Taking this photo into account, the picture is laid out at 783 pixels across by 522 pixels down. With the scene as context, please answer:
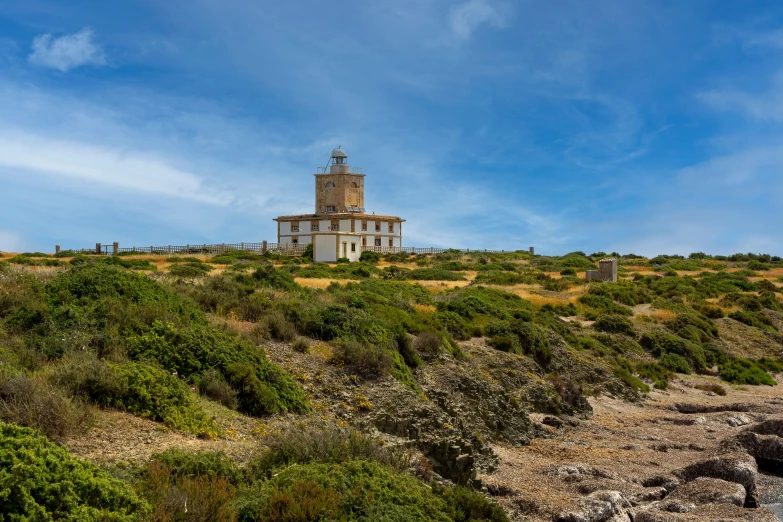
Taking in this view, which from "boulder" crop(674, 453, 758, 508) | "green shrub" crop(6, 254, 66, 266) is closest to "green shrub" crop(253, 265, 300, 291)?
"boulder" crop(674, 453, 758, 508)

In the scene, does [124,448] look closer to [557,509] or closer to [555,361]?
[557,509]

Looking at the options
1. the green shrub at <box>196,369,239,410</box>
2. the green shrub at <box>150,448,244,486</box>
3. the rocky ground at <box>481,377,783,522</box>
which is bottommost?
the rocky ground at <box>481,377,783,522</box>

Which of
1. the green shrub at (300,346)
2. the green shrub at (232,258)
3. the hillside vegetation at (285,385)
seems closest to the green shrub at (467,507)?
the hillside vegetation at (285,385)

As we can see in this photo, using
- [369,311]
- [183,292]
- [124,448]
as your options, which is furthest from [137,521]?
[369,311]

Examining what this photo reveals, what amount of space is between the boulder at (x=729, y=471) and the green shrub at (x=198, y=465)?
29.6 ft

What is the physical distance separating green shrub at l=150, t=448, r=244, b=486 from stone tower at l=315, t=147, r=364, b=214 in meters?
66.6

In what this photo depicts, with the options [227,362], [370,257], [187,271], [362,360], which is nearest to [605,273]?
[370,257]

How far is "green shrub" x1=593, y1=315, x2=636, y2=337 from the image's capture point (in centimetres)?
3084

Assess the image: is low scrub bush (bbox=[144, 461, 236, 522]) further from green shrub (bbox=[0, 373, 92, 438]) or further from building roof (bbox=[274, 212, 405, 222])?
building roof (bbox=[274, 212, 405, 222])

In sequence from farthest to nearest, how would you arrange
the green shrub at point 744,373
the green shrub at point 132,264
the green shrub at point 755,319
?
the green shrub at point 755,319 → the green shrub at point 132,264 → the green shrub at point 744,373

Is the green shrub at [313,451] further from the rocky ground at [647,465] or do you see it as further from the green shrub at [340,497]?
the rocky ground at [647,465]

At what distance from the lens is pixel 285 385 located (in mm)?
12805

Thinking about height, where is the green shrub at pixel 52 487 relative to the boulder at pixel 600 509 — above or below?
above

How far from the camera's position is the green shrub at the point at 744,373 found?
27016mm
